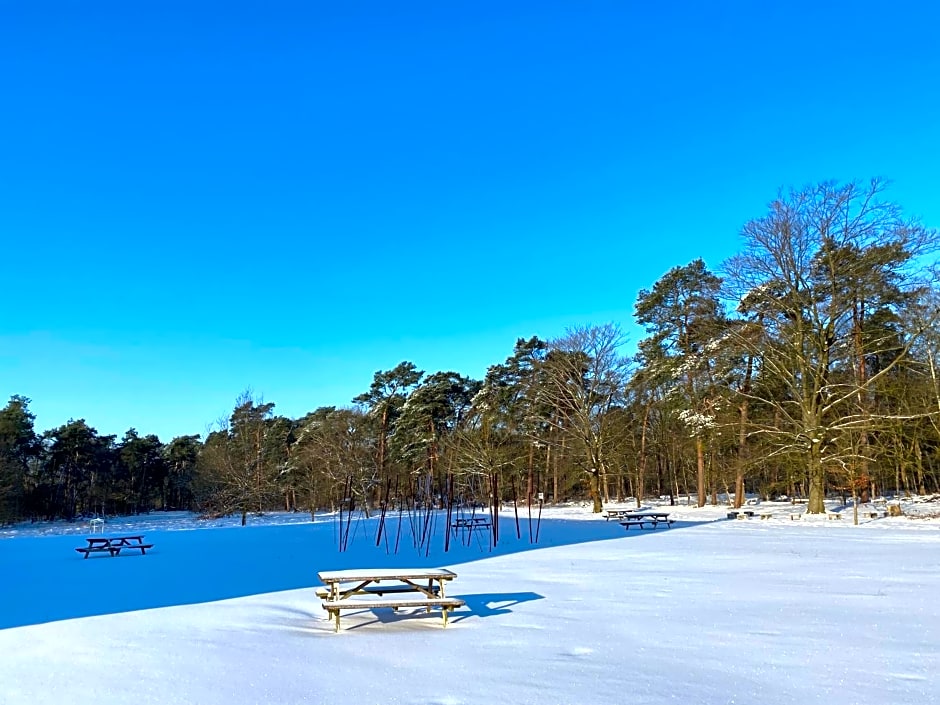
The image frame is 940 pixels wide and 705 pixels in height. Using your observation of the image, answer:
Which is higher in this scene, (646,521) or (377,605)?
(377,605)

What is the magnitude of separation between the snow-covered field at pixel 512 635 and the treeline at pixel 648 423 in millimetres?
5399

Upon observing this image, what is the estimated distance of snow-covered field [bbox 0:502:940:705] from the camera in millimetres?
4277

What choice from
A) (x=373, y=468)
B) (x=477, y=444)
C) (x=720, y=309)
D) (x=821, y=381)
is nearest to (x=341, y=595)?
(x=821, y=381)

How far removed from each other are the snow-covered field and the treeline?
5.40 metres

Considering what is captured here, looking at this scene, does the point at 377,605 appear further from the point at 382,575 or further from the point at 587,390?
the point at 587,390

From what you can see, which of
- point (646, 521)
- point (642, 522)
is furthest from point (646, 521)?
point (642, 522)

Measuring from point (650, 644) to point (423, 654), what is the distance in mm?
1927

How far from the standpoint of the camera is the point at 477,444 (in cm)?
3428

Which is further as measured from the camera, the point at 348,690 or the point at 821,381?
the point at 821,381

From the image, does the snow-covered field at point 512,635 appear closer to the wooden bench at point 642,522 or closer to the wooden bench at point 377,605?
the wooden bench at point 377,605

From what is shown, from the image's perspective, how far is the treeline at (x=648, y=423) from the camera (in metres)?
21.2

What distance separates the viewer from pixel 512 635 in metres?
5.85

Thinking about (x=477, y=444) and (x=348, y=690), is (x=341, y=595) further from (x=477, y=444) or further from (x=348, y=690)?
(x=477, y=444)

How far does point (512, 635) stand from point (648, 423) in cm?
3210
